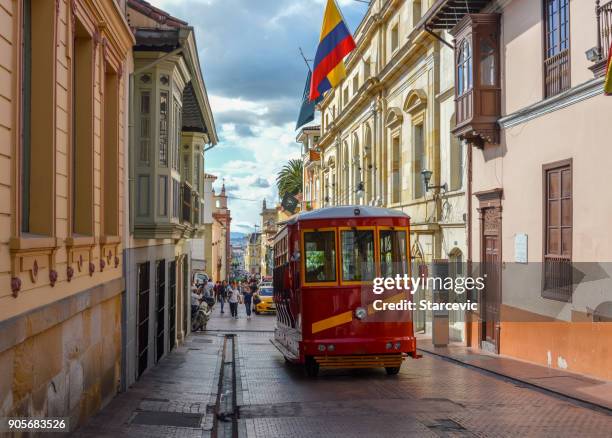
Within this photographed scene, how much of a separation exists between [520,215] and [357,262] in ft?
15.6

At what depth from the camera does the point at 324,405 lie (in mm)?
11562

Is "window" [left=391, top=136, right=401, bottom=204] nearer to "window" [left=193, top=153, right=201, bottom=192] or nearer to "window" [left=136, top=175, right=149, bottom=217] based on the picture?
"window" [left=193, top=153, right=201, bottom=192]

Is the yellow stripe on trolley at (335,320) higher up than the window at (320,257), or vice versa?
the window at (320,257)

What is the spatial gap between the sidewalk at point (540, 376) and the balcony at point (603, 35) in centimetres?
514

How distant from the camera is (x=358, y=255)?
1399 centimetres

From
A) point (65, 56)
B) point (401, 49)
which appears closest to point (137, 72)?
point (65, 56)

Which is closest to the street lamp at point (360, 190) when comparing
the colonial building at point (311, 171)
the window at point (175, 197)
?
the colonial building at point (311, 171)

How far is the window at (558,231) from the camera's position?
14570 mm

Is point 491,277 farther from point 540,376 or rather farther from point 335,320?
point 335,320

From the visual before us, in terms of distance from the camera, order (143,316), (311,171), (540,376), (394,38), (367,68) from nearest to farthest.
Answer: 1. (540,376)
2. (143,316)
3. (394,38)
4. (367,68)
5. (311,171)

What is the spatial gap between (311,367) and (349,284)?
195 centimetres

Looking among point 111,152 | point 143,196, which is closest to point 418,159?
point 143,196

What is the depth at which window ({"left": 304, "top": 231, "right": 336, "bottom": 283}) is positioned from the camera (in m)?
14.1

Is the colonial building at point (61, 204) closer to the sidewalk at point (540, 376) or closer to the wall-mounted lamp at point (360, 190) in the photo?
the sidewalk at point (540, 376)
